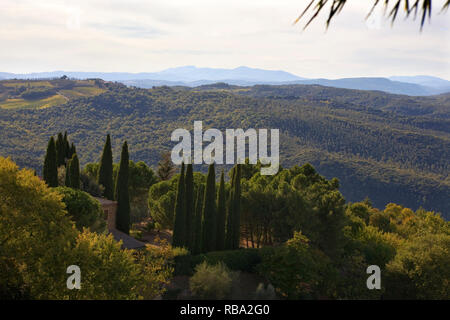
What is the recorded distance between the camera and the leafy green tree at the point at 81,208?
2370cm

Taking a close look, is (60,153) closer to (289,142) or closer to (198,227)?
(198,227)

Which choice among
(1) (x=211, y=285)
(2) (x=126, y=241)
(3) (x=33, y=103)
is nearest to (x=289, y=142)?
(3) (x=33, y=103)

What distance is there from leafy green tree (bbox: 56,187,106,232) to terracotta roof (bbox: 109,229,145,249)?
3536mm

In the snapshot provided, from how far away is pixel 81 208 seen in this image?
78.6 feet

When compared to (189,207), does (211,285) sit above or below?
below

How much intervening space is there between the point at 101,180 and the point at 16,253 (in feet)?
57.1

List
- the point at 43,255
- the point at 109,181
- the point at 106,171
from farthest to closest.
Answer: the point at 109,181 → the point at 106,171 → the point at 43,255

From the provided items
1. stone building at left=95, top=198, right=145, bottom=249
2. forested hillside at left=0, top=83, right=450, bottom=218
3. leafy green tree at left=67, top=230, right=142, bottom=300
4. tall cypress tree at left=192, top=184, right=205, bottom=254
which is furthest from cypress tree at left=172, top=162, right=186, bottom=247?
forested hillside at left=0, top=83, right=450, bottom=218

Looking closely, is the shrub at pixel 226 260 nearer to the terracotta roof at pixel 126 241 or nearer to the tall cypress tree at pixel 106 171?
the terracotta roof at pixel 126 241

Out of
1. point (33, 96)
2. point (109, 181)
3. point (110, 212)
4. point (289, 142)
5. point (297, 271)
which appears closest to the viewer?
point (297, 271)

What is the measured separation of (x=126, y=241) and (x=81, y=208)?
5.96m

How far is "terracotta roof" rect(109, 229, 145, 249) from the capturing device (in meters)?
27.8

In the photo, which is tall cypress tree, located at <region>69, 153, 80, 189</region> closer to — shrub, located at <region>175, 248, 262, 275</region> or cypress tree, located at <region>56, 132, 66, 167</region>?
cypress tree, located at <region>56, 132, 66, 167</region>

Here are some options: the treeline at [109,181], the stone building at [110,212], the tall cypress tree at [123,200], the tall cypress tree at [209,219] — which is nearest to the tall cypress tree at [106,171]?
the treeline at [109,181]
